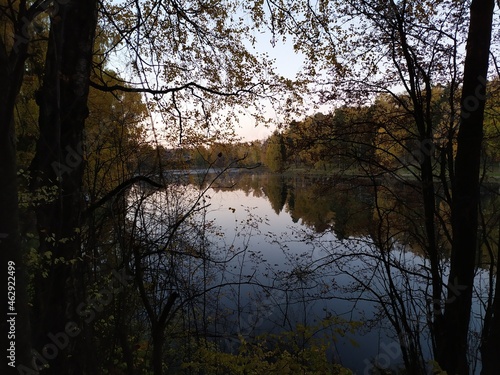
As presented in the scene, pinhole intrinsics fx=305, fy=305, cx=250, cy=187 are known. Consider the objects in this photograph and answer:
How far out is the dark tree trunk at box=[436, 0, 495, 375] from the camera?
328cm

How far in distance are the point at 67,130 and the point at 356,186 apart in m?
4.73

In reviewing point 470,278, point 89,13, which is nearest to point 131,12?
point 89,13

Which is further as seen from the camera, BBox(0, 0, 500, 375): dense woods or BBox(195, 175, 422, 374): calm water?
BBox(195, 175, 422, 374): calm water

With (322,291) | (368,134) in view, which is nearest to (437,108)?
(368,134)

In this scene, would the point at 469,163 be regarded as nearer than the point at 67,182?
No

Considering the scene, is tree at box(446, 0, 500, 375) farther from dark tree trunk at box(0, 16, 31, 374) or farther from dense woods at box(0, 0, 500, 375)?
dark tree trunk at box(0, 16, 31, 374)

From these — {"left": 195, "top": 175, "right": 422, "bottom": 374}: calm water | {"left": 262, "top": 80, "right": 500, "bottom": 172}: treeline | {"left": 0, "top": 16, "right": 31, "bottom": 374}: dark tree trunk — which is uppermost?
{"left": 262, "top": 80, "right": 500, "bottom": 172}: treeline

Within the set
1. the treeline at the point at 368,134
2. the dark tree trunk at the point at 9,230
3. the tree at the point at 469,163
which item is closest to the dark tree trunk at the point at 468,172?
the tree at the point at 469,163

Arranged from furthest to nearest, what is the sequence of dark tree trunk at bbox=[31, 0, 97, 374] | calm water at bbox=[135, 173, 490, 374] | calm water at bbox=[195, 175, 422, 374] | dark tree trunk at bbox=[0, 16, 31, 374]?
calm water at bbox=[195, 175, 422, 374] < calm water at bbox=[135, 173, 490, 374] < dark tree trunk at bbox=[31, 0, 97, 374] < dark tree trunk at bbox=[0, 16, 31, 374]

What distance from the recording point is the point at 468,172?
3.35 meters

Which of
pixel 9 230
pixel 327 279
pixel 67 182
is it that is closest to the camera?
pixel 9 230

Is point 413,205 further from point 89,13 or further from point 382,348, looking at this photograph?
point 89,13

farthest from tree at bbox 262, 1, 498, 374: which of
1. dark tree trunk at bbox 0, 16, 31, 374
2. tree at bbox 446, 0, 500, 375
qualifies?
dark tree trunk at bbox 0, 16, 31, 374

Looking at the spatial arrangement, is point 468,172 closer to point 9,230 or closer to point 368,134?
point 368,134
